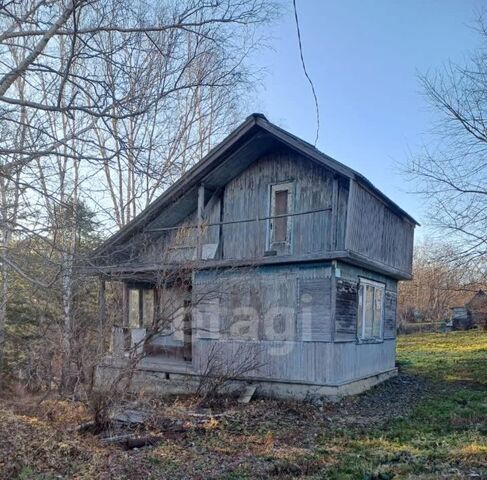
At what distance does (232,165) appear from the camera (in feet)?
42.4

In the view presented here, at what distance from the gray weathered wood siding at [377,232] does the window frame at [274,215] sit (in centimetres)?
184

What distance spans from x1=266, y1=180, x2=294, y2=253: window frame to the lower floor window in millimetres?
2349

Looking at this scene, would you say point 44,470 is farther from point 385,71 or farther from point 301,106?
point 385,71

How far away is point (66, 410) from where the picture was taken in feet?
27.5

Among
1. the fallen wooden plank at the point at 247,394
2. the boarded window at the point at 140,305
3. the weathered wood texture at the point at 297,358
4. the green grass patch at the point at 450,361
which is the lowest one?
the green grass patch at the point at 450,361

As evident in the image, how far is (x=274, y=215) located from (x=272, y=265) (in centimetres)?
137

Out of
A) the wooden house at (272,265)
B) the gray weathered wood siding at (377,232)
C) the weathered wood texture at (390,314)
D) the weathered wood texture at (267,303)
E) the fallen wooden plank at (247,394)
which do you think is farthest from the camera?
the weathered wood texture at (390,314)

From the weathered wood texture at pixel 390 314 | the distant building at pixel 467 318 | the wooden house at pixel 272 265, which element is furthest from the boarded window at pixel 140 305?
the distant building at pixel 467 318

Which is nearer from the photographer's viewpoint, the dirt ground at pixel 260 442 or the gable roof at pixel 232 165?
the dirt ground at pixel 260 442

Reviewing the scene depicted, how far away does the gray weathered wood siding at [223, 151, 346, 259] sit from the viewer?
11797 millimetres

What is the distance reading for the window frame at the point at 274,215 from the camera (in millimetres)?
12250

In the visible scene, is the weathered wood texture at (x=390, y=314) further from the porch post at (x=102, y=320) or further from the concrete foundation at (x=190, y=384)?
the porch post at (x=102, y=320)

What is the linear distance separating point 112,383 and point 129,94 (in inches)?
189

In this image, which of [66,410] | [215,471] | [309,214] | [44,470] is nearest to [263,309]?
[309,214]
